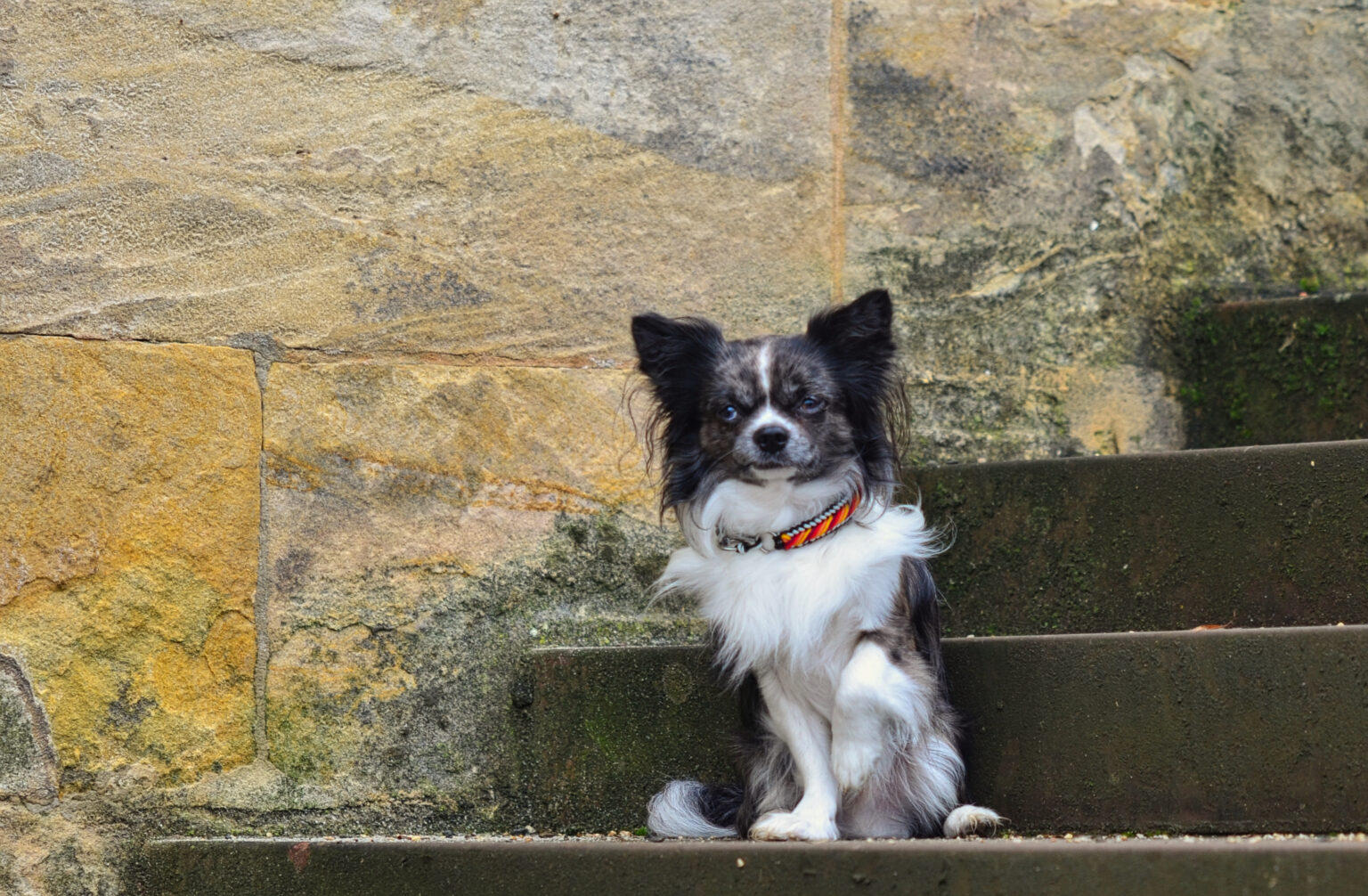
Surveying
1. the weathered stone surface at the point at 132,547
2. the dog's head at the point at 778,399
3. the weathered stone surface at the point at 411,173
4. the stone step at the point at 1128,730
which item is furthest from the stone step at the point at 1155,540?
the weathered stone surface at the point at 132,547

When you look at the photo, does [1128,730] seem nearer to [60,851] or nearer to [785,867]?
[785,867]

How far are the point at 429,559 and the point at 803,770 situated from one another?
3.96 ft

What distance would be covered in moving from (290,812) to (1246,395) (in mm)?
2883

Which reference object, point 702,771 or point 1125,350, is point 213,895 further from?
point 1125,350

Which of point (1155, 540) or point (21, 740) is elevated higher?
point (1155, 540)

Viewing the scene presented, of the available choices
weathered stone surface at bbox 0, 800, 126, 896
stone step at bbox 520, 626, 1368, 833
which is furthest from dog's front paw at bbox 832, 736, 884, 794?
weathered stone surface at bbox 0, 800, 126, 896

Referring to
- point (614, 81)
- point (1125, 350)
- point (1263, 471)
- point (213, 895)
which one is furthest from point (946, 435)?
point (213, 895)

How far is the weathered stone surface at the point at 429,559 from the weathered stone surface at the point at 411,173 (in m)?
0.16

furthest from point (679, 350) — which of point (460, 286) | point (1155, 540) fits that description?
point (1155, 540)

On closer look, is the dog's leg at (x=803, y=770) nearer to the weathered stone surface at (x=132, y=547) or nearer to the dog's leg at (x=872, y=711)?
the dog's leg at (x=872, y=711)

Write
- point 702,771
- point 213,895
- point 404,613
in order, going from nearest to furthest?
point 213,895 < point 702,771 < point 404,613

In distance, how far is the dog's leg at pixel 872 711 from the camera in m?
2.72

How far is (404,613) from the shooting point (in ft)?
11.5

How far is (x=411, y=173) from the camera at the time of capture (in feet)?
11.9
